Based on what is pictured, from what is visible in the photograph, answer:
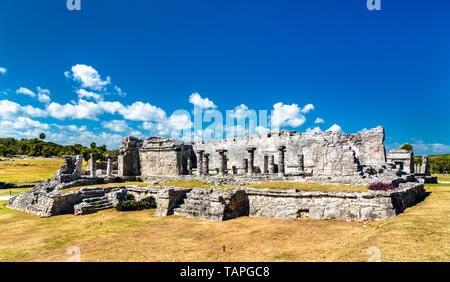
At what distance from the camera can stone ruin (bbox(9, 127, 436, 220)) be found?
1028 cm

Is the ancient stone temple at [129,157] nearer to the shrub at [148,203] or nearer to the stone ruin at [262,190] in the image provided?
the stone ruin at [262,190]

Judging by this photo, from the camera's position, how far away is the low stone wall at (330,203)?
30.7 ft

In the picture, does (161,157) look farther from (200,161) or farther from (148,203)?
(148,203)

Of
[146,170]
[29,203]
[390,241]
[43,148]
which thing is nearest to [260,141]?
[146,170]

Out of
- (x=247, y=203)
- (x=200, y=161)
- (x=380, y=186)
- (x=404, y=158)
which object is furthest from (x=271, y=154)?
(x=380, y=186)

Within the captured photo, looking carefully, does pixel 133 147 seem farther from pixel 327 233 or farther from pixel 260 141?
pixel 327 233

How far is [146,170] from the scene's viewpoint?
1062 inches

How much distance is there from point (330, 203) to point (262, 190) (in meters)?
2.91

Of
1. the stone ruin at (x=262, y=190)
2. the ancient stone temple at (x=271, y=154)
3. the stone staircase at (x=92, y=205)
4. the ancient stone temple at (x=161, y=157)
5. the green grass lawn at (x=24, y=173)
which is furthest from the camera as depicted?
the green grass lawn at (x=24, y=173)

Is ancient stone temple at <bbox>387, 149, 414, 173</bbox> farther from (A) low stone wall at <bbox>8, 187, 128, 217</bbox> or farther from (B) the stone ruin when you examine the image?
(A) low stone wall at <bbox>8, 187, 128, 217</bbox>

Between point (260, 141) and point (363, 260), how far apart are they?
26979mm

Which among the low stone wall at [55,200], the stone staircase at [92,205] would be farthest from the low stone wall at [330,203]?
the low stone wall at [55,200]

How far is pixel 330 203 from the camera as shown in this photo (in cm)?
1026

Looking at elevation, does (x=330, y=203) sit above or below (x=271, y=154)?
below
